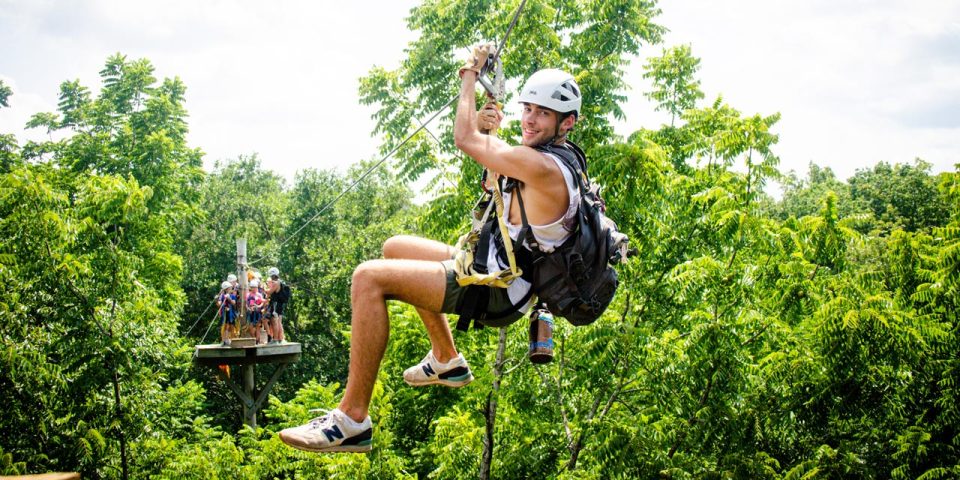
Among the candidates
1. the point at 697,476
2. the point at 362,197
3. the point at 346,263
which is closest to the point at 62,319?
the point at 697,476

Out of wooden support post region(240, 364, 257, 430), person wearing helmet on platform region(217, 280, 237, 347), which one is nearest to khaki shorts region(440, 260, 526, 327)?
person wearing helmet on platform region(217, 280, 237, 347)

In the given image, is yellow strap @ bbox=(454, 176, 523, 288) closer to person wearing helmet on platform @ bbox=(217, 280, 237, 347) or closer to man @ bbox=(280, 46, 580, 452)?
man @ bbox=(280, 46, 580, 452)

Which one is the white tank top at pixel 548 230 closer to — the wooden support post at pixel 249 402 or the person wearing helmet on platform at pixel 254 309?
the person wearing helmet on platform at pixel 254 309

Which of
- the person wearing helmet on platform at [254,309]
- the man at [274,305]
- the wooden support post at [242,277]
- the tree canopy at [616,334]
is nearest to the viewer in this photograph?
the tree canopy at [616,334]

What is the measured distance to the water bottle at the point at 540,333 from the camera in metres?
4.41

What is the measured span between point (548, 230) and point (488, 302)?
55 centimetres

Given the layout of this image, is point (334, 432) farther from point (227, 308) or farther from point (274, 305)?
point (227, 308)

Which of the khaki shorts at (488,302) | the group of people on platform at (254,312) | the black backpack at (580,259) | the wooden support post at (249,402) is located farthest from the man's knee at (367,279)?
the wooden support post at (249,402)

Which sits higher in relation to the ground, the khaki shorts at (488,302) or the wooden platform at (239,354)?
the khaki shorts at (488,302)

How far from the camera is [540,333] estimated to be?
4.42 meters

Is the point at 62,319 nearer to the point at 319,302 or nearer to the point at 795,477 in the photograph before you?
the point at 795,477

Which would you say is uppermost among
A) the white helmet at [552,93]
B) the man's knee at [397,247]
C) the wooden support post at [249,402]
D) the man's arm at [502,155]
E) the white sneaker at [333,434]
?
the white helmet at [552,93]

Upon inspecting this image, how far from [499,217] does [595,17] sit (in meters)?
8.84

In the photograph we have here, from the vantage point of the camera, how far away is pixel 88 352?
11.8 meters
